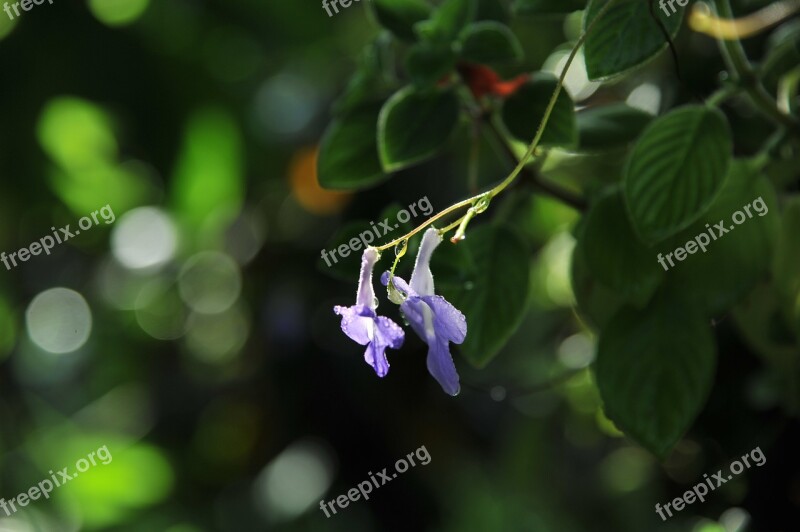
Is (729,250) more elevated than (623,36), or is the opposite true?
(623,36)

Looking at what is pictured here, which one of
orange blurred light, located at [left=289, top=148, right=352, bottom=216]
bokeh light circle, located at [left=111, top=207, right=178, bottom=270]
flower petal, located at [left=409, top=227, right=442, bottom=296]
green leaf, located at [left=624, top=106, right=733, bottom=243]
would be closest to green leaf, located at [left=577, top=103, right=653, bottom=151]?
green leaf, located at [left=624, top=106, right=733, bottom=243]

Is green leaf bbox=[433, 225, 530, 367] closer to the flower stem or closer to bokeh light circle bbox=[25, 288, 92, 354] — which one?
the flower stem

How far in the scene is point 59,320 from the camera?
37.8 inches

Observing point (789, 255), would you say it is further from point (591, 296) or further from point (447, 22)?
point (447, 22)

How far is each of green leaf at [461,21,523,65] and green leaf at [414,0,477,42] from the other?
0.01m

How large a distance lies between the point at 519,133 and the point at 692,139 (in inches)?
3.0

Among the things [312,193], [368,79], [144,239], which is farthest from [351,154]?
[144,239]

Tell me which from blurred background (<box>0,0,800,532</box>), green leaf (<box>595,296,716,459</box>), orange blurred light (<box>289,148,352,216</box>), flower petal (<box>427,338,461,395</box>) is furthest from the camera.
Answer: orange blurred light (<box>289,148,352,216</box>)

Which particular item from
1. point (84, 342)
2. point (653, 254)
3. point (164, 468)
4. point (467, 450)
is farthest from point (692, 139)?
point (84, 342)

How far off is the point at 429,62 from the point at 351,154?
68 mm

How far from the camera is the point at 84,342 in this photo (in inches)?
37.5

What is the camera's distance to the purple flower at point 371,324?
29 centimetres

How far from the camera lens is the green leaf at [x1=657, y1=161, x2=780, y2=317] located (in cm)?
40

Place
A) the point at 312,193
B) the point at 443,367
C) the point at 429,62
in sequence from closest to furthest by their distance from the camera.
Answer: the point at 443,367 → the point at 429,62 → the point at 312,193
